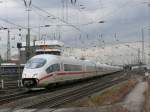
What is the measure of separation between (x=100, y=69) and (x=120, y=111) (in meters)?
68.1

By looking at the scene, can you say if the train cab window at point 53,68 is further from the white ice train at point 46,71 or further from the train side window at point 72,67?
the train side window at point 72,67

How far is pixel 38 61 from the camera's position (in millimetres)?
40938

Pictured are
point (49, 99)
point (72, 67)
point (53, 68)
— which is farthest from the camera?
point (72, 67)

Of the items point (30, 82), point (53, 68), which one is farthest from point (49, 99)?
point (53, 68)

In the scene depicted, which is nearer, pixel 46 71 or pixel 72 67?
pixel 46 71

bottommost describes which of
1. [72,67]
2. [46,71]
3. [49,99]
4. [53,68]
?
[49,99]

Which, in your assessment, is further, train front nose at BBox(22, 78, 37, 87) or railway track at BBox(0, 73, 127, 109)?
train front nose at BBox(22, 78, 37, 87)

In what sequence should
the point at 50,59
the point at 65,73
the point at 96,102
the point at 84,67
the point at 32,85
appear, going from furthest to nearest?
the point at 84,67, the point at 65,73, the point at 50,59, the point at 32,85, the point at 96,102

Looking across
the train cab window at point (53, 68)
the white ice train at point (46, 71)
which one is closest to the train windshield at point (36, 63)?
the white ice train at point (46, 71)

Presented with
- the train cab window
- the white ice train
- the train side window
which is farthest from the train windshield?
the train side window

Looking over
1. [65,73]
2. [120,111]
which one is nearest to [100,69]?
[65,73]

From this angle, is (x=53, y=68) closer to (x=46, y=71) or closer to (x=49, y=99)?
(x=46, y=71)

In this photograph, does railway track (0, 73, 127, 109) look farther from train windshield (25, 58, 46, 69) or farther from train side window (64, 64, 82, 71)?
train side window (64, 64, 82, 71)

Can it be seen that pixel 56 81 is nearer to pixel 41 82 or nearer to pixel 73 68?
pixel 41 82
